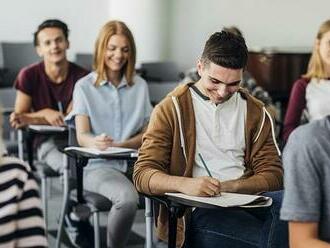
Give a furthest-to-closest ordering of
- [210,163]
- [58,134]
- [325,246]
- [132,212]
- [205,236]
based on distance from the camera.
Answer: [58,134] < [132,212] < [210,163] < [205,236] < [325,246]

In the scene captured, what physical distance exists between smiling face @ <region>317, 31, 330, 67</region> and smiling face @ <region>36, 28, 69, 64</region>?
1.49 meters

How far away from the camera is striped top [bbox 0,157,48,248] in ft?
4.73

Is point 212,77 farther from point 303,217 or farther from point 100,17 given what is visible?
point 100,17

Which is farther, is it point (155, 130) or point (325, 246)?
point (155, 130)

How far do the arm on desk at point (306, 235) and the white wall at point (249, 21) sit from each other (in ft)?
15.2

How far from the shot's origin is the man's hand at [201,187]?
2.06 m

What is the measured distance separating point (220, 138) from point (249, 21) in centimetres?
511

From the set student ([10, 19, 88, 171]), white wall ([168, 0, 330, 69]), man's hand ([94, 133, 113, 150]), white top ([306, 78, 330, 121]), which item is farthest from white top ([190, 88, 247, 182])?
white wall ([168, 0, 330, 69])

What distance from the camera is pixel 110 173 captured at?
9.98 ft

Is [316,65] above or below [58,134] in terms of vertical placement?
above

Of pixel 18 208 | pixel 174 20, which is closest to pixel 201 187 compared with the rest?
pixel 18 208

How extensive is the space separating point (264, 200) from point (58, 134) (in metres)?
1.86

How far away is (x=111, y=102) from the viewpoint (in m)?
3.23

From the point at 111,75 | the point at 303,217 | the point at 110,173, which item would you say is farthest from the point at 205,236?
the point at 111,75
